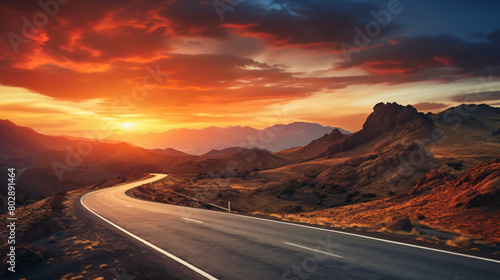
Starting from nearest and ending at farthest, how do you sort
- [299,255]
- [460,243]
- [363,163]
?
[299,255] < [460,243] < [363,163]

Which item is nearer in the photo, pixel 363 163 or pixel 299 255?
pixel 299 255

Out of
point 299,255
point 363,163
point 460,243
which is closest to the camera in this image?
point 299,255

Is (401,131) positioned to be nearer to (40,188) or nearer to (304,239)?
(304,239)

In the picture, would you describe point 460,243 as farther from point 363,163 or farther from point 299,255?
point 363,163

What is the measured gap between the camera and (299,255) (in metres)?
9.85

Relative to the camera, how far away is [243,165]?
415 feet

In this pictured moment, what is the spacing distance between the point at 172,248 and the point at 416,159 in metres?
58.8

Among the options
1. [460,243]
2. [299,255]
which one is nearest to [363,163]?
[460,243]

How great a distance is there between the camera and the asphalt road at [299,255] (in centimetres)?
811

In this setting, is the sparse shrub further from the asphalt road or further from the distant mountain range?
the distant mountain range

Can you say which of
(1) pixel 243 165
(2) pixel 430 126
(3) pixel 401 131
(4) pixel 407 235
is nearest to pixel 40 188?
(1) pixel 243 165

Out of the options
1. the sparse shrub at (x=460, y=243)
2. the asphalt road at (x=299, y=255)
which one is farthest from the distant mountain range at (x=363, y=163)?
the asphalt road at (x=299, y=255)

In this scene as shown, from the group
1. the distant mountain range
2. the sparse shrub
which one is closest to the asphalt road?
the sparse shrub

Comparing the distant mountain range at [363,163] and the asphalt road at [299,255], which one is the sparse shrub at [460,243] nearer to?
the asphalt road at [299,255]
